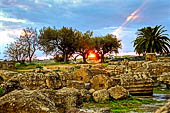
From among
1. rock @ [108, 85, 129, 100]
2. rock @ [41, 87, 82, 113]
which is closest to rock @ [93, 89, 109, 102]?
rock @ [108, 85, 129, 100]

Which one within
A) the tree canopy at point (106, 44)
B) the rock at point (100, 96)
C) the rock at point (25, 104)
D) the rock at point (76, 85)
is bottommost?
the rock at point (100, 96)

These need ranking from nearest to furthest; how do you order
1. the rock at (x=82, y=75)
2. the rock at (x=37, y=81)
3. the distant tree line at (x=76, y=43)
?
the rock at (x=37, y=81), the rock at (x=82, y=75), the distant tree line at (x=76, y=43)

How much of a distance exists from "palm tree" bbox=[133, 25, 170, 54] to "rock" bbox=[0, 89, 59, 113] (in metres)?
46.6

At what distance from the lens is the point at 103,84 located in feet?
41.5

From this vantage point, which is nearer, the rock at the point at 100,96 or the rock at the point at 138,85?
the rock at the point at 100,96

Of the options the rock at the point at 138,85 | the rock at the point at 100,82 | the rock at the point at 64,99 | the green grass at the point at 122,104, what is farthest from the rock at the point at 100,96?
the rock at the point at 64,99

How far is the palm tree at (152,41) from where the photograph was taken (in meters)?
49.0

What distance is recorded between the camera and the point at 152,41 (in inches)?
1925

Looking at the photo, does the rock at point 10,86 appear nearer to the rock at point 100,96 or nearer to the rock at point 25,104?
the rock at point 100,96

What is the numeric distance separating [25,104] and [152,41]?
4779 cm

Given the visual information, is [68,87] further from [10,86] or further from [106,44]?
[106,44]

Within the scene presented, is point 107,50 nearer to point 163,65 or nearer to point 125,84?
point 163,65

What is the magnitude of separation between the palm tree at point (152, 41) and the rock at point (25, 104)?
4664 cm

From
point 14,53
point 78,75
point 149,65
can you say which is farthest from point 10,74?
point 14,53
